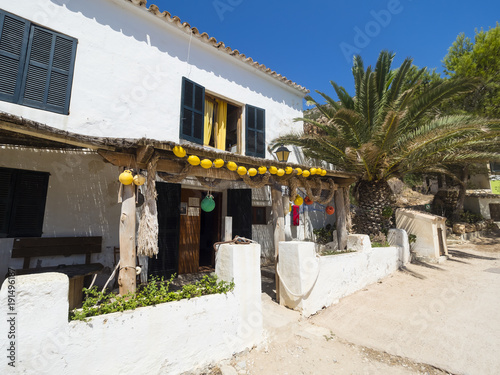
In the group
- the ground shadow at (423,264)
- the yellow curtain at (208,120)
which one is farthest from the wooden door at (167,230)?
the ground shadow at (423,264)

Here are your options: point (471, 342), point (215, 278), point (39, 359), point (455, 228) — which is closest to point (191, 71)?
point (215, 278)

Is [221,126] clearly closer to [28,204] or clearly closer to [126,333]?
[28,204]

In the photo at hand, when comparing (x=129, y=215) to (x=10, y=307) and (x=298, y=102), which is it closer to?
(x=10, y=307)

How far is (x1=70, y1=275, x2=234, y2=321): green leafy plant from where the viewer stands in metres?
2.55

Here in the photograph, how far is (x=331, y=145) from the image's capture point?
26.1 ft

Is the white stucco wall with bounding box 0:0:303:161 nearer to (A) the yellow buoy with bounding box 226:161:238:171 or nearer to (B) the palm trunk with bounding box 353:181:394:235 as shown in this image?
(A) the yellow buoy with bounding box 226:161:238:171

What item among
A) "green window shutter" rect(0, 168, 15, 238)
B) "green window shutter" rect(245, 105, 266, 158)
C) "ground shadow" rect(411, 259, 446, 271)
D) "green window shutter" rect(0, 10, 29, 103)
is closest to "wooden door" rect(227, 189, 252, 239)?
"green window shutter" rect(245, 105, 266, 158)

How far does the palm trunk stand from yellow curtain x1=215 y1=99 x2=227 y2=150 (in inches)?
199

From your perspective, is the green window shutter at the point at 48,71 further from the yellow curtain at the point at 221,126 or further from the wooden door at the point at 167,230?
the yellow curtain at the point at 221,126

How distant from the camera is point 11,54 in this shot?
4562mm

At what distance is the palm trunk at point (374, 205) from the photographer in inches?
336

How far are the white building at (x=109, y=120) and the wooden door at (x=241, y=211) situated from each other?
0.10 feet

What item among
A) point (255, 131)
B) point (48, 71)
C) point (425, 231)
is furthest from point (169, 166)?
point (425, 231)

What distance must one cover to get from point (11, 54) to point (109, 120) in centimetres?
183
